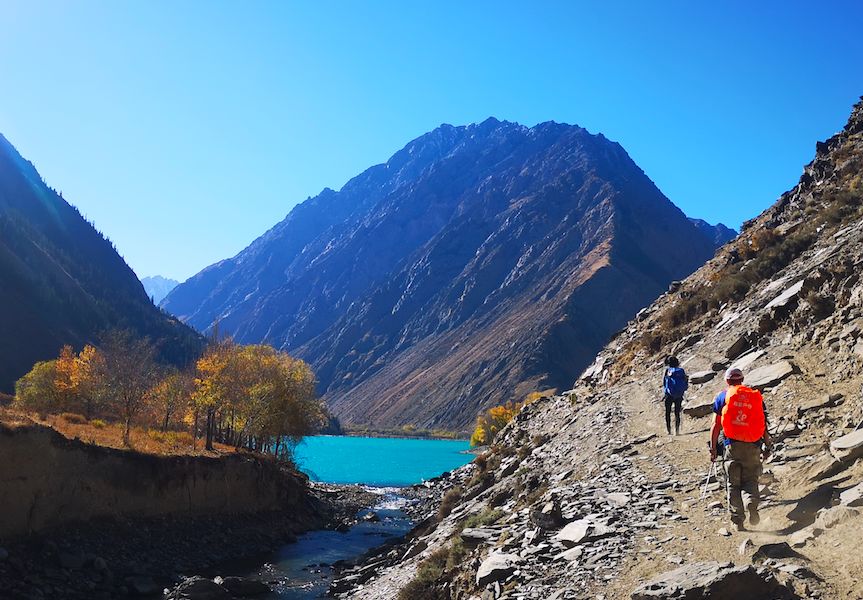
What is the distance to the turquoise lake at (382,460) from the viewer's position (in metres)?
82.6

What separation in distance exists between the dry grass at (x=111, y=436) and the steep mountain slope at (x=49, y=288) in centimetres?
6238

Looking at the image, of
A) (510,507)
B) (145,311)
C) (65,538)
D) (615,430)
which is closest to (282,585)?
(65,538)

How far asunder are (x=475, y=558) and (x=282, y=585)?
17.1m

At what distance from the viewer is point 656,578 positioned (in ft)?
25.5

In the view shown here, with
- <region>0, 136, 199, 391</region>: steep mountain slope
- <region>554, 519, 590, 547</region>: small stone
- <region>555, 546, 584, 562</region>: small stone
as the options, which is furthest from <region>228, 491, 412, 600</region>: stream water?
<region>0, 136, 199, 391</region>: steep mountain slope

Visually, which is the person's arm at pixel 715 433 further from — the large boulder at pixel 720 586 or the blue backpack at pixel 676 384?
the blue backpack at pixel 676 384

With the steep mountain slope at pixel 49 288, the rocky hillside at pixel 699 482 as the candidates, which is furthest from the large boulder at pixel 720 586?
the steep mountain slope at pixel 49 288

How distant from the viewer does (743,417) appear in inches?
372

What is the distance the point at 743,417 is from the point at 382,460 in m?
107

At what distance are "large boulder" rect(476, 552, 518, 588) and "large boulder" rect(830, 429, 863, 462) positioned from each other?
5302 mm

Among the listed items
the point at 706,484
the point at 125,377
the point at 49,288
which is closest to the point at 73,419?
the point at 125,377

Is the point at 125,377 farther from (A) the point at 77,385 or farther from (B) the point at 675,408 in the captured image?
(B) the point at 675,408

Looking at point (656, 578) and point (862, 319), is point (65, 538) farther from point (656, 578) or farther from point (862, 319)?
point (862, 319)

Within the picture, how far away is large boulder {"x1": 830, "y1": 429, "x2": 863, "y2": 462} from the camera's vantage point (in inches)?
362
